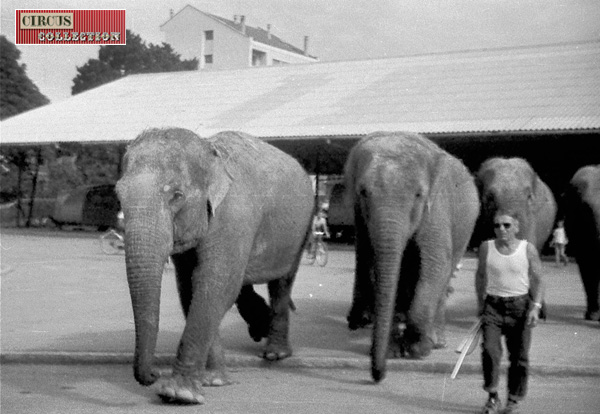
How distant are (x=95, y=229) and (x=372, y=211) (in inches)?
1432

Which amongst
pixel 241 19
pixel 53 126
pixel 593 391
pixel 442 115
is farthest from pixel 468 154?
pixel 593 391

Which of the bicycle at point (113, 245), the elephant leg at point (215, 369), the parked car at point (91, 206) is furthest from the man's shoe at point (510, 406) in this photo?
the parked car at point (91, 206)


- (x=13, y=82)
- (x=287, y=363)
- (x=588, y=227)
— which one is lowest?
(x=287, y=363)

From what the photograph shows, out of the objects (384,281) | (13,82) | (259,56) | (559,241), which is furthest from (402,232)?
(13,82)

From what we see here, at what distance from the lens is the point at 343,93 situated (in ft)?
114

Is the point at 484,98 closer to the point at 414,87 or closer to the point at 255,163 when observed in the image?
the point at 414,87

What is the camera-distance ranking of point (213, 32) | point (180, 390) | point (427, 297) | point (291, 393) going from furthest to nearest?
point (213, 32) < point (427, 297) < point (291, 393) < point (180, 390)

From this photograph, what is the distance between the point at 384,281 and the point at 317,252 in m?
16.9

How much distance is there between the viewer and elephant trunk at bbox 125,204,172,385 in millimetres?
6820

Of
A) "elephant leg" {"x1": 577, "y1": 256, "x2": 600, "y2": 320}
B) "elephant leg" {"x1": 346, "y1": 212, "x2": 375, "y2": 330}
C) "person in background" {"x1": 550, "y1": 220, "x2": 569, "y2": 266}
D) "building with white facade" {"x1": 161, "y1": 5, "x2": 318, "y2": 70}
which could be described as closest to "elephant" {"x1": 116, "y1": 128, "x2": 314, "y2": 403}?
"elephant leg" {"x1": 346, "y1": 212, "x2": 375, "y2": 330}

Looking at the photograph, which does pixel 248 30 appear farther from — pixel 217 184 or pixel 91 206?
pixel 91 206

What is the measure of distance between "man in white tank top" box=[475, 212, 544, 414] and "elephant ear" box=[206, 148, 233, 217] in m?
2.30

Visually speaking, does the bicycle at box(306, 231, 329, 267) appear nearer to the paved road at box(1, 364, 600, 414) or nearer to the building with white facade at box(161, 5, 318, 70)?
the building with white facade at box(161, 5, 318, 70)

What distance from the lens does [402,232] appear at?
863 centimetres
